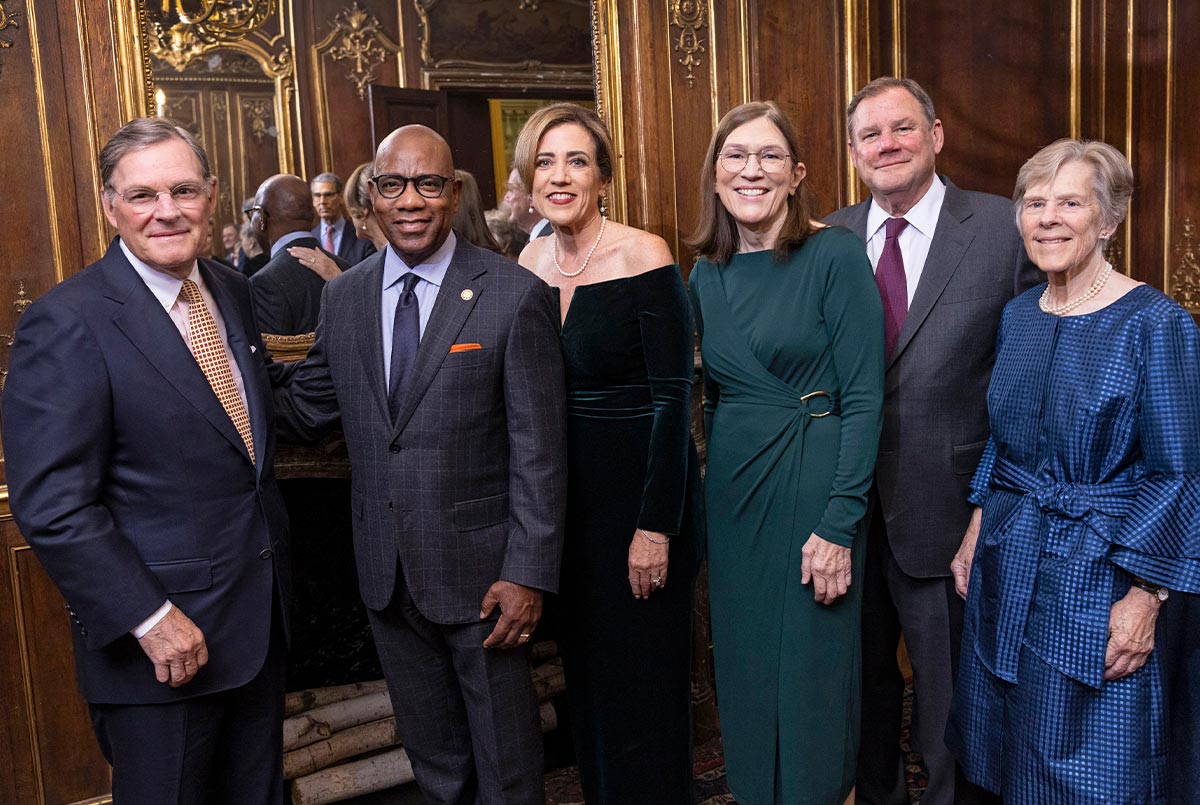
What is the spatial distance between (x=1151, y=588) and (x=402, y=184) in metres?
1.82

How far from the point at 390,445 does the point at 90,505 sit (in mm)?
621

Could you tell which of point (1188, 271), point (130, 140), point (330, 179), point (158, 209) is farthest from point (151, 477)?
point (1188, 271)

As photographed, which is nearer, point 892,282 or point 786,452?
point 786,452

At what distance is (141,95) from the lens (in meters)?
3.18

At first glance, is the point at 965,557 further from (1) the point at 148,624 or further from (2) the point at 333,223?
(2) the point at 333,223

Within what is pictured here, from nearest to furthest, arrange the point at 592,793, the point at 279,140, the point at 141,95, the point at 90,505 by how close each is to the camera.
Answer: the point at 90,505 < the point at 592,793 < the point at 141,95 < the point at 279,140

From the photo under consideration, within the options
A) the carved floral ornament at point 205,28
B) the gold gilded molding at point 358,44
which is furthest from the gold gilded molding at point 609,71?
the carved floral ornament at point 205,28

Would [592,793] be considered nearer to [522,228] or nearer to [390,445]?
[390,445]

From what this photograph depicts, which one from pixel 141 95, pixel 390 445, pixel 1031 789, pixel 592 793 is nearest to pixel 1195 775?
pixel 1031 789

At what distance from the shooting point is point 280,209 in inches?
146

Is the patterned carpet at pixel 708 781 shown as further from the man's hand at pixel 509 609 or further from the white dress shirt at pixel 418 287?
the white dress shirt at pixel 418 287

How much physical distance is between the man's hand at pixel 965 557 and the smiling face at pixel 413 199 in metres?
1.47

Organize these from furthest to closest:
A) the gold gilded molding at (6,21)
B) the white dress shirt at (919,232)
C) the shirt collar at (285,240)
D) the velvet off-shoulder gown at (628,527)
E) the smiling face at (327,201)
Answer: the smiling face at (327,201)
the shirt collar at (285,240)
the gold gilded molding at (6,21)
the white dress shirt at (919,232)
the velvet off-shoulder gown at (628,527)

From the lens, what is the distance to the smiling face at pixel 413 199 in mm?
2301
